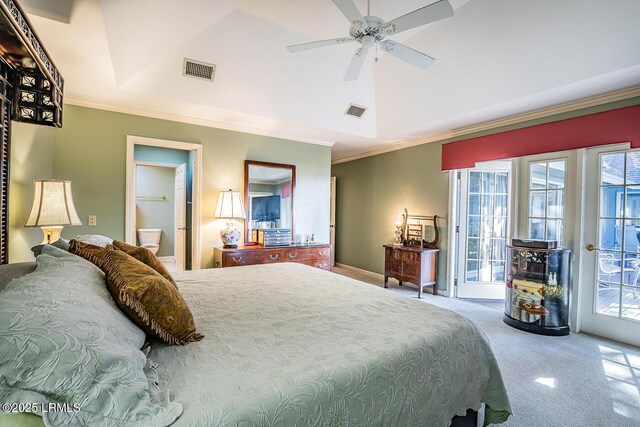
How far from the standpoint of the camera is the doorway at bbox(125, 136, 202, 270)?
3695 millimetres

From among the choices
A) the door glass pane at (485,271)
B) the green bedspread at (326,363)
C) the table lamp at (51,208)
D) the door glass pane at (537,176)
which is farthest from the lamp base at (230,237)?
the door glass pane at (537,176)

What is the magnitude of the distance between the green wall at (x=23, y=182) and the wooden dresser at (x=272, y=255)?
1.81m

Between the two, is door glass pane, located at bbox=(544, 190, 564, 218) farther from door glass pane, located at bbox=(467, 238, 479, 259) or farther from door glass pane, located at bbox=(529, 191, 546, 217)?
door glass pane, located at bbox=(467, 238, 479, 259)

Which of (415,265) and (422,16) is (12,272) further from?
(415,265)

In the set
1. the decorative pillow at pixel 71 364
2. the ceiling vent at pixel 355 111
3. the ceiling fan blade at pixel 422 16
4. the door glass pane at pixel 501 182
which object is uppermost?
the ceiling vent at pixel 355 111

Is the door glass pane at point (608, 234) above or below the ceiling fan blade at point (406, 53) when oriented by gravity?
below

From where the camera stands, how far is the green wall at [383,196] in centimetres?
475

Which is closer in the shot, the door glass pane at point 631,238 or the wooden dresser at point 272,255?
the door glass pane at point 631,238

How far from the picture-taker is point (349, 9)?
2.04 metres

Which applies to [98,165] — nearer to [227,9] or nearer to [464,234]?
[227,9]

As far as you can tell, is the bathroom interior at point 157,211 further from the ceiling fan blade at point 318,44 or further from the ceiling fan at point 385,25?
the ceiling fan at point 385,25

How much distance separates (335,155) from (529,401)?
5263mm

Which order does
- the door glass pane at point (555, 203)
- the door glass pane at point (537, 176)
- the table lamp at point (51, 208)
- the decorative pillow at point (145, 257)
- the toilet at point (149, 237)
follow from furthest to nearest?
the toilet at point (149, 237) → the door glass pane at point (537, 176) → the door glass pane at point (555, 203) → the table lamp at point (51, 208) → the decorative pillow at point (145, 257)

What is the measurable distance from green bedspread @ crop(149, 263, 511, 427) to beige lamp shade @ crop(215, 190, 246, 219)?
2.10 meters
